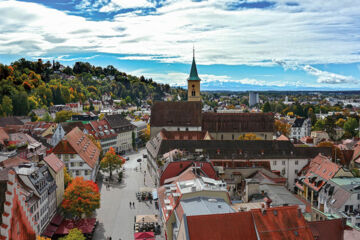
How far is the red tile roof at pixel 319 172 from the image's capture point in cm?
5181

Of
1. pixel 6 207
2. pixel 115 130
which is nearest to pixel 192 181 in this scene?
pixel 6 207

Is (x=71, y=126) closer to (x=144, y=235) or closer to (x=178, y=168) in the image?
(x=178, y=168)

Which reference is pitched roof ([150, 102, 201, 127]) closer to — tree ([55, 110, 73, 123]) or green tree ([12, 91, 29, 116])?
tree ([55, 110, 73, 123])

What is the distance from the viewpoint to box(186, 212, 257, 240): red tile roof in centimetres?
2708

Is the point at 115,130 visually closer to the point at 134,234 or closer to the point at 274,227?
the point at 134,234

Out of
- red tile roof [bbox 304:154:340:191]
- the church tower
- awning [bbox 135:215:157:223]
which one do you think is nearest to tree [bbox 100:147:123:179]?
awning [bbox 135:215:157:223]

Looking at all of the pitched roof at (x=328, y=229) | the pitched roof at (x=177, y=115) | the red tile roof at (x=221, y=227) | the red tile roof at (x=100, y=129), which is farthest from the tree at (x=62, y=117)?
the pitched roof at (x=328, y=229)

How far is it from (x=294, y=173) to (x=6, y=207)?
52435mm

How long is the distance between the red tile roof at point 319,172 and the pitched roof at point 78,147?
36.0 m

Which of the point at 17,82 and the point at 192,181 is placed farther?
the point at 17,82

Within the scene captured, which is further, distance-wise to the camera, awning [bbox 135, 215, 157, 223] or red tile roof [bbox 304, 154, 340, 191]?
red tile roof [bbox 304, 154, 340, 191]

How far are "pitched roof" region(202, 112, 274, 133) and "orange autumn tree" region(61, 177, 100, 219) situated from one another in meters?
41.2

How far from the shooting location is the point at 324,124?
414 feet

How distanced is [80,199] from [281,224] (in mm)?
24803
